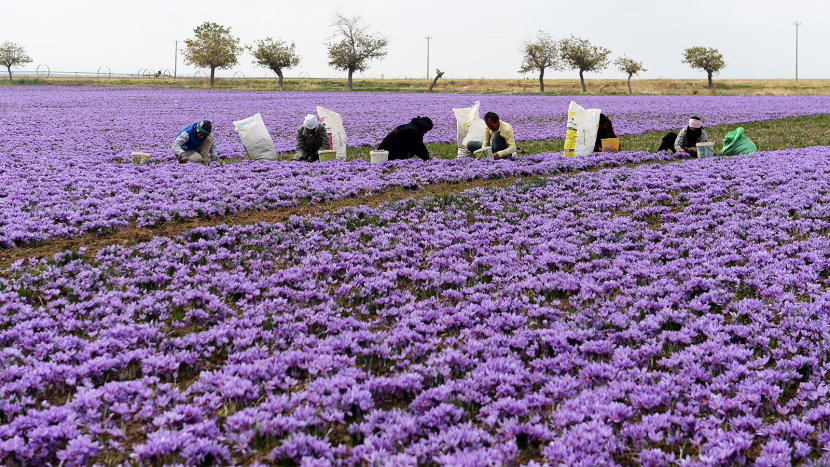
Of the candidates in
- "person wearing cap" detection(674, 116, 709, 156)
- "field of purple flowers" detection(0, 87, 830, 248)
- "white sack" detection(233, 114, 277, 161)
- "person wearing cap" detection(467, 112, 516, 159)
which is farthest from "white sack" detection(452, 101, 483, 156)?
"person wearing cap" detection(674, 116, 709, 156)

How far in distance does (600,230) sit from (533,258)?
203 cm

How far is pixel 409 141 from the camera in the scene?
18.2 meters

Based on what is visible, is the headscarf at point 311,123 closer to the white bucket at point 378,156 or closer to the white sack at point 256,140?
the white sack at point 256,140

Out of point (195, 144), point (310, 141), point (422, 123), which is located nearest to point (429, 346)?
point (422, 123)

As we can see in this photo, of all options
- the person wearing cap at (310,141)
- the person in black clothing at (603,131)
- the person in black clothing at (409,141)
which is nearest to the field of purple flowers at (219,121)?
the person wearing cap at (310,141)

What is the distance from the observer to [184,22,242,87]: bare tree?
8575 cm

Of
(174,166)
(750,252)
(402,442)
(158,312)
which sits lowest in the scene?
(402,442)

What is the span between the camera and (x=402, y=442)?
15.5ft

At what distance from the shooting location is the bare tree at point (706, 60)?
290ft

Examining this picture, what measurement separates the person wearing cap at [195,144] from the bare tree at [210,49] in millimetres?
73599

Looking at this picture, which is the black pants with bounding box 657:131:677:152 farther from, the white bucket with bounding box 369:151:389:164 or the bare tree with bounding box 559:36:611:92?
the bare tree with bounding box 559:36:611:92

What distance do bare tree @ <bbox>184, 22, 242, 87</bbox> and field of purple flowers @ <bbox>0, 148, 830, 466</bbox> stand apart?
83621 mm

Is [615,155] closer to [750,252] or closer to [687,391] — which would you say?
[750,252]

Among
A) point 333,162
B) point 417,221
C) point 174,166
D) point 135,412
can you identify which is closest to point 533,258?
point 417,221
